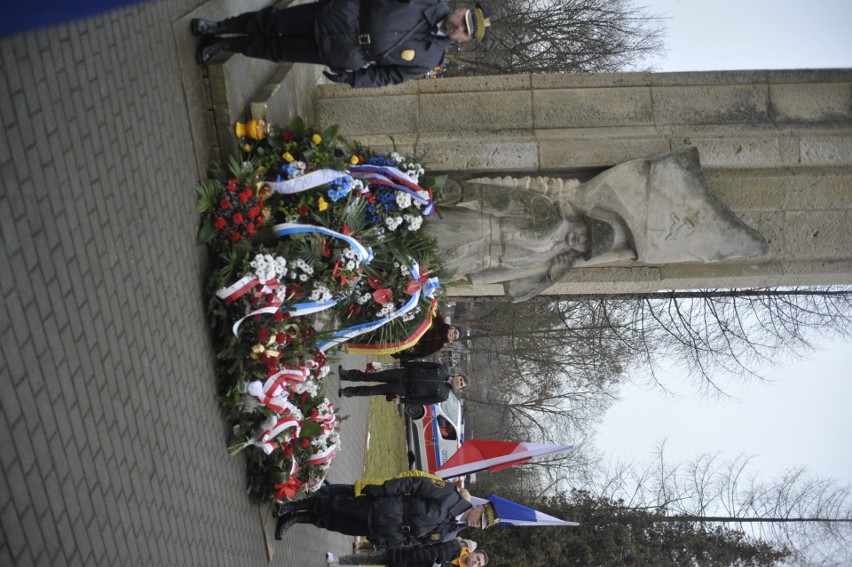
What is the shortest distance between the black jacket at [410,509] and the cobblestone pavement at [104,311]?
83.4 inches

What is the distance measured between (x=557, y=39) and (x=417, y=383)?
47.6ft

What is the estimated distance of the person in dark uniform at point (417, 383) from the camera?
34.0 feet

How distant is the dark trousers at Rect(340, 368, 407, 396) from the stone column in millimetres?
3447

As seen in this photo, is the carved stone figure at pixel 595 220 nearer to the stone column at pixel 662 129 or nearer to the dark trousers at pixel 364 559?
the stone column at pixel 662 129

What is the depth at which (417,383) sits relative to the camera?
34.2 feet

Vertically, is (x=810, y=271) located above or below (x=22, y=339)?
below

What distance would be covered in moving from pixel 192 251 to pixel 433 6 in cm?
281

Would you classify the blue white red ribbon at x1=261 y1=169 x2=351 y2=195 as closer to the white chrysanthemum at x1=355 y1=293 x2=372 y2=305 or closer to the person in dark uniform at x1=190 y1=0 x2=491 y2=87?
the person in dark uniform at x1=190 y1=0 x2=491 y2=87

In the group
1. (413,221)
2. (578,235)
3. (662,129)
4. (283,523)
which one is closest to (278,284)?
(413,221)

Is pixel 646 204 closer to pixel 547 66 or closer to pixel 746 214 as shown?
pixel 746 214

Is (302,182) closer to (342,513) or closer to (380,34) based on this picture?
(380,34)

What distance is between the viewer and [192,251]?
613cm

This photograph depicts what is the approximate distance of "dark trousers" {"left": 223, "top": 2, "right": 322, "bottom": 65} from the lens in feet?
20.9

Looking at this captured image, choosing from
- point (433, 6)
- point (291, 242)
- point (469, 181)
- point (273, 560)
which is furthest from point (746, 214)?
point (273, 560)
